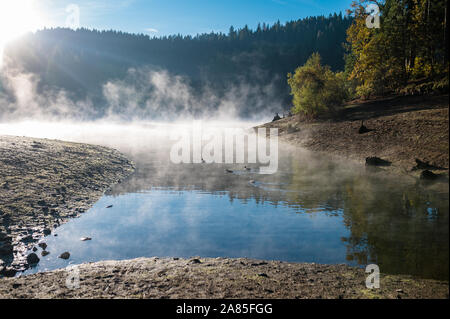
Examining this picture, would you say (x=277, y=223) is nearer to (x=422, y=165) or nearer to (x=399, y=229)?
(x=399, y=229)

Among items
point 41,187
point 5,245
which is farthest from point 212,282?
point 41,187

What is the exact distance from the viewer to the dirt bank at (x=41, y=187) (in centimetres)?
1430

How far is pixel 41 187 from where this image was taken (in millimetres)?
20609

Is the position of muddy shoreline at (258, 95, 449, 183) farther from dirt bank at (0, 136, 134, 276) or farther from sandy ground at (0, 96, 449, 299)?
dirt bank at (0, 136, 134, 276)

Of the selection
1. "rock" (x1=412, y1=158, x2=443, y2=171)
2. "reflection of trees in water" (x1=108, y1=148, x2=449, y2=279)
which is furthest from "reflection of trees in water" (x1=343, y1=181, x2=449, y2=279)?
"rock" (x1=412, y1=158, x2=443, y2=171)

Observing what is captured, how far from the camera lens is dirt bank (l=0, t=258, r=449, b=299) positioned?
8.55m

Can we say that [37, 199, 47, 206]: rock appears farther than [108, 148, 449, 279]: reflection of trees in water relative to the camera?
Yes

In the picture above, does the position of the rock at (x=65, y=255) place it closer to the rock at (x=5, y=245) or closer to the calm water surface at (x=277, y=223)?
the calm water surface at (x=277, y=223)

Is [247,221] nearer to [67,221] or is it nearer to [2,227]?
[67,221]

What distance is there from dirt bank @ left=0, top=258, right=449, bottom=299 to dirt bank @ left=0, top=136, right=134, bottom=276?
9.07 feet

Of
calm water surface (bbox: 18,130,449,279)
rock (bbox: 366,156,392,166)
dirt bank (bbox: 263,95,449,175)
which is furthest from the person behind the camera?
rock (bbox: 366,156,392,166)

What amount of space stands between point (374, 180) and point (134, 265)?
17727 millimetres

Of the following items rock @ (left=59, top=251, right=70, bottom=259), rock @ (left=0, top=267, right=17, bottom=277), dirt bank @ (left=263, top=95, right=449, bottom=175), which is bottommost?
rock @ (left=0, top=267, right=17, bottom=277)

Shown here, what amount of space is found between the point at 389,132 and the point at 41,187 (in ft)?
96.1
